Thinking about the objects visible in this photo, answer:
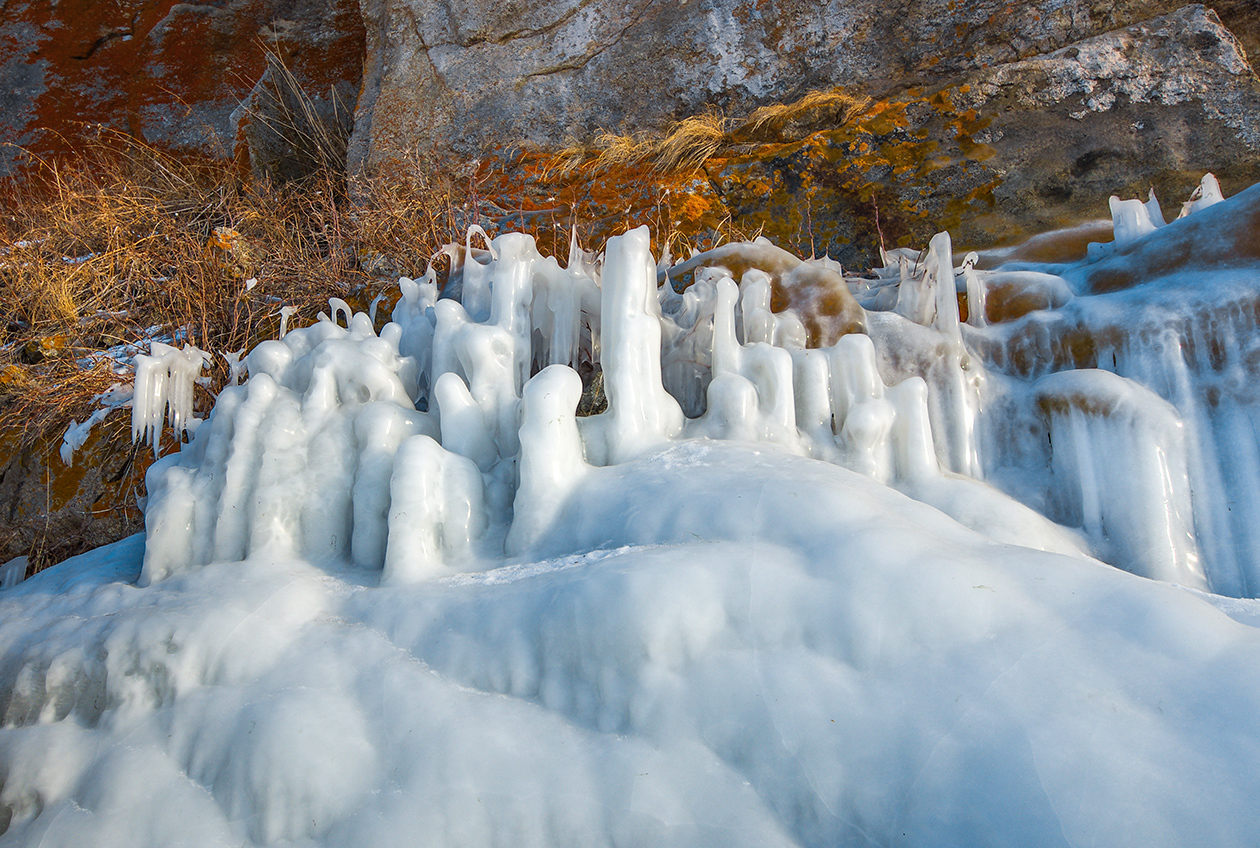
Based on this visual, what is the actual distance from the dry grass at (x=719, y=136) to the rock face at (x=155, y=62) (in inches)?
136

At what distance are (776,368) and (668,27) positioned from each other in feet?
13.6

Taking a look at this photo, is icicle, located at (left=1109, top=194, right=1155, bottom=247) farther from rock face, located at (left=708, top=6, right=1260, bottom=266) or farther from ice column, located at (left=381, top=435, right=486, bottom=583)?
ice column, located at (left=381, top=435, right=486, bottom=583)

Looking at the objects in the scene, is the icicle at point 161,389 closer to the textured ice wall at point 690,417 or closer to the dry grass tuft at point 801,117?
the textured ice wall at point 690,417

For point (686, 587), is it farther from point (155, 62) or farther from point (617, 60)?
point (155, 62)

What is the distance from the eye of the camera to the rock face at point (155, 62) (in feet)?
21.7

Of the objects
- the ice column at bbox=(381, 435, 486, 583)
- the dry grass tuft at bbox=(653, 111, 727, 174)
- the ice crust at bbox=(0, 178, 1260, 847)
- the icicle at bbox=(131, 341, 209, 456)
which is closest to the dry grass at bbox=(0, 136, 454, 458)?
the icicle at bbox=(131, 341, 209, 456)

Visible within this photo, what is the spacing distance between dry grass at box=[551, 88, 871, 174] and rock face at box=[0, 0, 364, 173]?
346cm

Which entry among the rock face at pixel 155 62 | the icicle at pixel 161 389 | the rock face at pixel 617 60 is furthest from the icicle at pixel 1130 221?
the rock face at pixel 155 62

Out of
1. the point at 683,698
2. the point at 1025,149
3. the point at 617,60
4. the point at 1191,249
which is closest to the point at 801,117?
the point at 1025,149

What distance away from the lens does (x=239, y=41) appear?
7.18 m

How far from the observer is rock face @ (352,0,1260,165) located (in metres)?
5.08

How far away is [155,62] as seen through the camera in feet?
22.8

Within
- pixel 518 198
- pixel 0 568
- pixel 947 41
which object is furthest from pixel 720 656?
pixel 947 41

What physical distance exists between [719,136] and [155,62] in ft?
18.5
